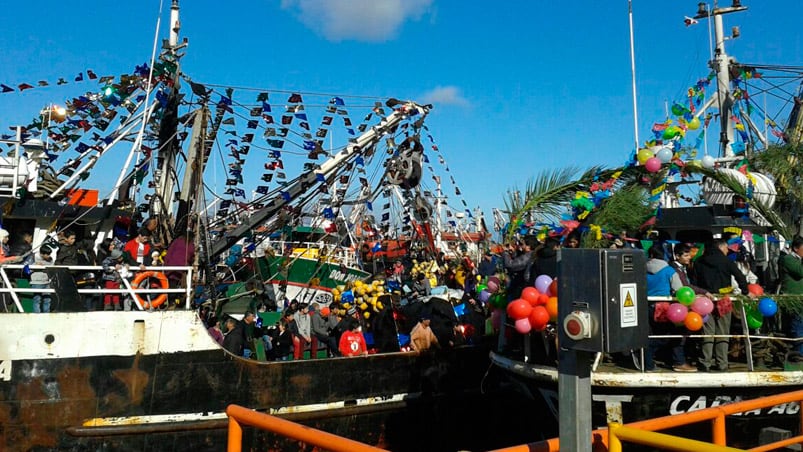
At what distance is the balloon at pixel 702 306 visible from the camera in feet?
24.1

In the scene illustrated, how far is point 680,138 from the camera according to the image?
10.0m

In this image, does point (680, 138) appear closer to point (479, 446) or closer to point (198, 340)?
point (479, 446)

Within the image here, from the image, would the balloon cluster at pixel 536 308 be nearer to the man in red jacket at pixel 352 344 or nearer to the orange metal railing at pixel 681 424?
the orange metal railing at pixel 681 424

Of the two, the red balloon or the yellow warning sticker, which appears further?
the red balloon

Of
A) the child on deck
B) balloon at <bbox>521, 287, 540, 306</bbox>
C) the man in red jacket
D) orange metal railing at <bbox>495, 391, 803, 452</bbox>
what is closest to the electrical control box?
orange metal railing at <bbox>495, 391, 803, 452</bbox>

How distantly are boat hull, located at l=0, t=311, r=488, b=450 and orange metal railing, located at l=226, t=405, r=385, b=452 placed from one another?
5127mm

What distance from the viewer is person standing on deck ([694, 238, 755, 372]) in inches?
297

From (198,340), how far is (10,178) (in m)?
3.97

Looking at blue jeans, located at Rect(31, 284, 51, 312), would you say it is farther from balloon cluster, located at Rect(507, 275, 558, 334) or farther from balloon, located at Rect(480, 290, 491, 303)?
balloon, located at Rect(480, 290, 491, 303)

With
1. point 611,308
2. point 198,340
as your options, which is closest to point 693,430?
point 611,308

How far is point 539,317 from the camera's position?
6930mm

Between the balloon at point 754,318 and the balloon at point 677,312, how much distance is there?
898mm

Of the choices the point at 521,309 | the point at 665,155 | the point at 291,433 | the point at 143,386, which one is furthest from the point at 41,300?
the point at 665,155

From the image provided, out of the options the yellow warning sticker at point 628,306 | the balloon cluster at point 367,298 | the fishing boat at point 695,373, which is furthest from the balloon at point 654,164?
the yellow warning sticker at point 628,306
